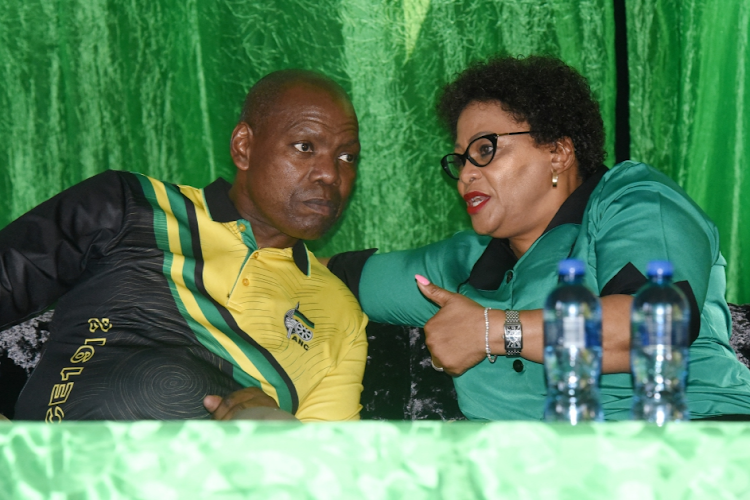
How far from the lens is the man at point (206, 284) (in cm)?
162

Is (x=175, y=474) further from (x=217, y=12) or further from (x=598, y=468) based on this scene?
(x=217, y=12)

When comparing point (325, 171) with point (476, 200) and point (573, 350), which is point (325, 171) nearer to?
point (476, 200)

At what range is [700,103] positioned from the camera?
2236 mm

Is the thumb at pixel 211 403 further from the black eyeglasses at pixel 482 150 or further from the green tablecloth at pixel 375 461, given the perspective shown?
the black eyeglasses at pixel 482 150

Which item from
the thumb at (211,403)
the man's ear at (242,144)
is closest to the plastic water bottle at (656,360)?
the thumb at (211,403)

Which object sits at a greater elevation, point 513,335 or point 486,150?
point 486,150

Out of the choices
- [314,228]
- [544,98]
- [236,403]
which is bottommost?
[236,403]

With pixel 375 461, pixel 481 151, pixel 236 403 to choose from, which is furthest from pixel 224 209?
pixel 375 461

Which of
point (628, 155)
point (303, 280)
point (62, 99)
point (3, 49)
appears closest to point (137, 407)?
point (303, 280)

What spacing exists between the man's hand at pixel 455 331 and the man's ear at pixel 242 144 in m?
0.70

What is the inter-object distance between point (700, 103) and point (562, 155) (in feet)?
2.23

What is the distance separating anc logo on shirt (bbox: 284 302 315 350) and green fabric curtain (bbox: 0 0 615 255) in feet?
1.84

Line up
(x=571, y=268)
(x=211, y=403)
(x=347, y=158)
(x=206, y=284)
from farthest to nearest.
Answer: (x=347, y=158) < (x=206, y=284) < (x=211, y=403) < (x=571, y=268)

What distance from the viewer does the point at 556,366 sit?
118cm
